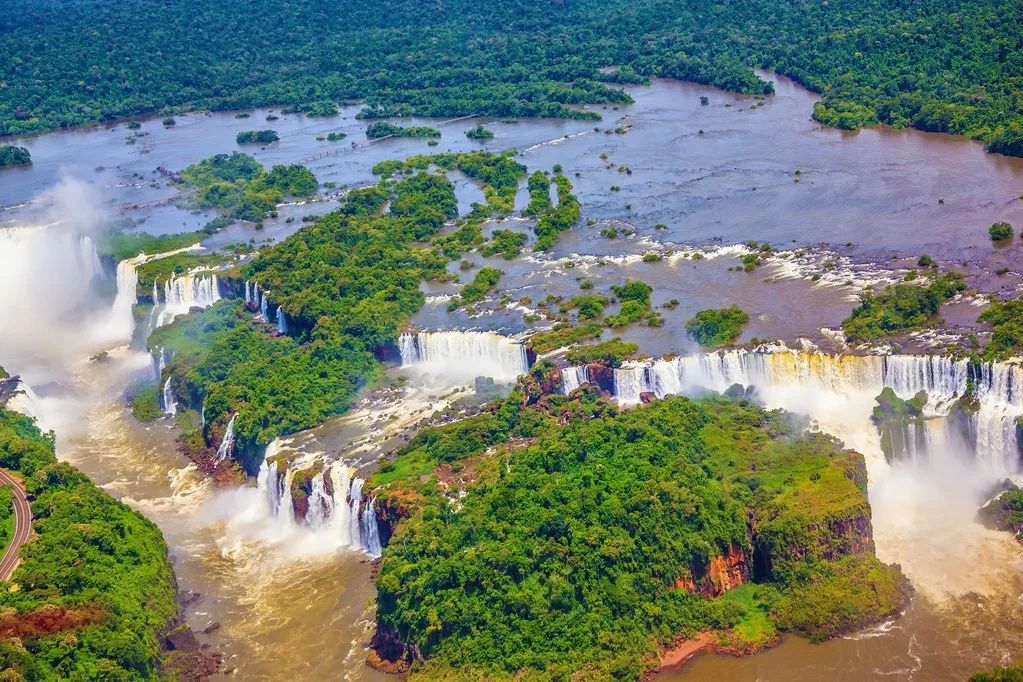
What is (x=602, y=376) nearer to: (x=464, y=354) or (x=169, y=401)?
(x=464, y=354)

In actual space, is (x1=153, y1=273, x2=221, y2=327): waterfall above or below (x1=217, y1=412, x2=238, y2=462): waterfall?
above

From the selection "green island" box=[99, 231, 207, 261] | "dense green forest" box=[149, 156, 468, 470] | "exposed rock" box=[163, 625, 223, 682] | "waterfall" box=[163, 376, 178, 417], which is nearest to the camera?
"exposed rock" box=[163, 625, 223, 682]

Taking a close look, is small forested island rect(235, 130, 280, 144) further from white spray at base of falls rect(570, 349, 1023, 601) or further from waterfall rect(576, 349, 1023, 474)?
white spray at base of falls rect(570, 349, 1023, 601)

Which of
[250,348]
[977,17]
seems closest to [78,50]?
[250,348]

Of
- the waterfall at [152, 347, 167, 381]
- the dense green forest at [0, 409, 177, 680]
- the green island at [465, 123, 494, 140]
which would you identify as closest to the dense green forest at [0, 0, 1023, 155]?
the green island at [465, 123, 494, 140]

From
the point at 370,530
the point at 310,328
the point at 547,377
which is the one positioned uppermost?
the point at 310,328

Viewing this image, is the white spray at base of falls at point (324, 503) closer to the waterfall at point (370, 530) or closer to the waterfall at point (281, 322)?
the waterfall at point (370, 530)

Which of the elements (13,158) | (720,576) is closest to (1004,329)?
(720,576)
